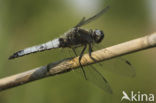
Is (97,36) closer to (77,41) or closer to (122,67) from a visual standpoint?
(77,41)

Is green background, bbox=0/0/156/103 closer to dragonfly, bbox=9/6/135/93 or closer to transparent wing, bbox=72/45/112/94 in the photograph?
dragonfly, bbox=9/6/135/93

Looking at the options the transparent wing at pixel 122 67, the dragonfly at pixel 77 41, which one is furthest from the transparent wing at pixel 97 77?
the transparent wing at pixel 122 67

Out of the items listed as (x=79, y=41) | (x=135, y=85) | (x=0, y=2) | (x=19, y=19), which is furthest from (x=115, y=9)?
(x=79, y=41)

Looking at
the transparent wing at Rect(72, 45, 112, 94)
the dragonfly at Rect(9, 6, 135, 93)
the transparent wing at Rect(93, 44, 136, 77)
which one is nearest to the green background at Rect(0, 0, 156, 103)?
the dragonfly at Rect(9, 6, 135, 93)

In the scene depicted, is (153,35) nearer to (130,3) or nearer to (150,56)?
(150,56)

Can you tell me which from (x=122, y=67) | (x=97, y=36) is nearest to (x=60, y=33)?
(x=97, y=36)

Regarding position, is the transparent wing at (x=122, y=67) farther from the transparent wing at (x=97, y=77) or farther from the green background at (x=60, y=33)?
the green background at (x=60, y=33)

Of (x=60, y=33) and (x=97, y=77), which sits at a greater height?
(x=60, y=33)

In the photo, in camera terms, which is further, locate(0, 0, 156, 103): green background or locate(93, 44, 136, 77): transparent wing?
locate(0, 0, 156, 103): green background
